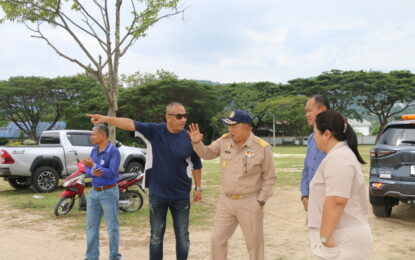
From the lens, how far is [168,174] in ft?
13.7

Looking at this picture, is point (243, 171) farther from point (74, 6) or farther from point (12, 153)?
point (12, 153)

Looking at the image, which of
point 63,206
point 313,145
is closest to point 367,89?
point 63,206

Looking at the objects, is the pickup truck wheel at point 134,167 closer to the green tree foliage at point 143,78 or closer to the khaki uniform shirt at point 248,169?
the khaki uniform shirt at point 248,169

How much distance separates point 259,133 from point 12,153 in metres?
54.0

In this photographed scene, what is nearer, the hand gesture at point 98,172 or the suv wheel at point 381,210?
the hand gesture at point 98,172

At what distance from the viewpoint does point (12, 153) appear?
34.4 feet

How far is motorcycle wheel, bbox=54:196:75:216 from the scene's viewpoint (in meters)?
7.88

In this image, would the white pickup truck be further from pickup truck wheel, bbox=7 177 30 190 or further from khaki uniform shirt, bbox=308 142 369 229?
khaki uniform shirt, bbox=308 142 369 229

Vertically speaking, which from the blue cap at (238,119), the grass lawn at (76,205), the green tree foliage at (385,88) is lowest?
the grass lawn at (76,205)

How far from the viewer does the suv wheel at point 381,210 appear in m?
7.30

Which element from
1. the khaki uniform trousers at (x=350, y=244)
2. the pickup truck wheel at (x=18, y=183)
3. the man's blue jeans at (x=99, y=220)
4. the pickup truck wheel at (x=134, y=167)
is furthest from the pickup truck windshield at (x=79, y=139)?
the khaki uniform trousers at (x=350, y=244)

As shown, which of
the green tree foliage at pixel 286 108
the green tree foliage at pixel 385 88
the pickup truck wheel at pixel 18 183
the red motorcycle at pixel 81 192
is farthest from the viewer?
the green tree foliage at pixel 286 108

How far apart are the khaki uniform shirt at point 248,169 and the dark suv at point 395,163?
3473 millimetres

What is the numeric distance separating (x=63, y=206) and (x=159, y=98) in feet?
119
